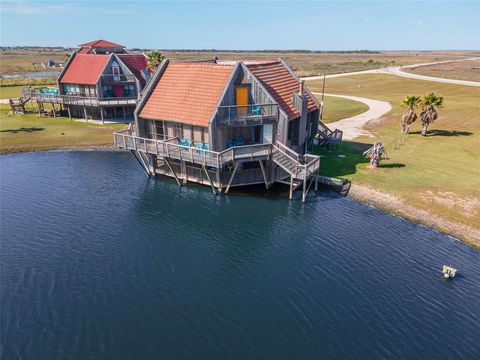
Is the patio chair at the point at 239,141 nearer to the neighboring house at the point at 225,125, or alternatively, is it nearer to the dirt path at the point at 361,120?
the neighboring house at the point at 225,125

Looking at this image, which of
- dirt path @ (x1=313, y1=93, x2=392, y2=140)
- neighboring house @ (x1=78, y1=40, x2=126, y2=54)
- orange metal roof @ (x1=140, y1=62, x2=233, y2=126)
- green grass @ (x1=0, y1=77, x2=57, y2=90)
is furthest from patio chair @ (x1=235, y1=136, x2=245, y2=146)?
green grass @ (x1=0, y1=77, x2=57, y2=90)

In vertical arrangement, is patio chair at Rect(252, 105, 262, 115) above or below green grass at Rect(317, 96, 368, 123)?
above

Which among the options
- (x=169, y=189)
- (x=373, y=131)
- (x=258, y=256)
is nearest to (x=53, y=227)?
(x=169, y=189)

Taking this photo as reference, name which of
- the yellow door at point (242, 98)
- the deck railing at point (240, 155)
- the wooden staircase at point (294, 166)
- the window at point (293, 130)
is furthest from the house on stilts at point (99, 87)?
the wooden staircase at point (294, 166)

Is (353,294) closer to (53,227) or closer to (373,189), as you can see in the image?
(373,189)

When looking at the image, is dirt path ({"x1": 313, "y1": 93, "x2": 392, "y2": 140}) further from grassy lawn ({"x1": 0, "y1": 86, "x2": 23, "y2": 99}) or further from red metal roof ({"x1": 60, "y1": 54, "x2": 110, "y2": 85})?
grassy lawn ({"x1": 0, "y1": 86, "x2": 23, "y2": 99})
